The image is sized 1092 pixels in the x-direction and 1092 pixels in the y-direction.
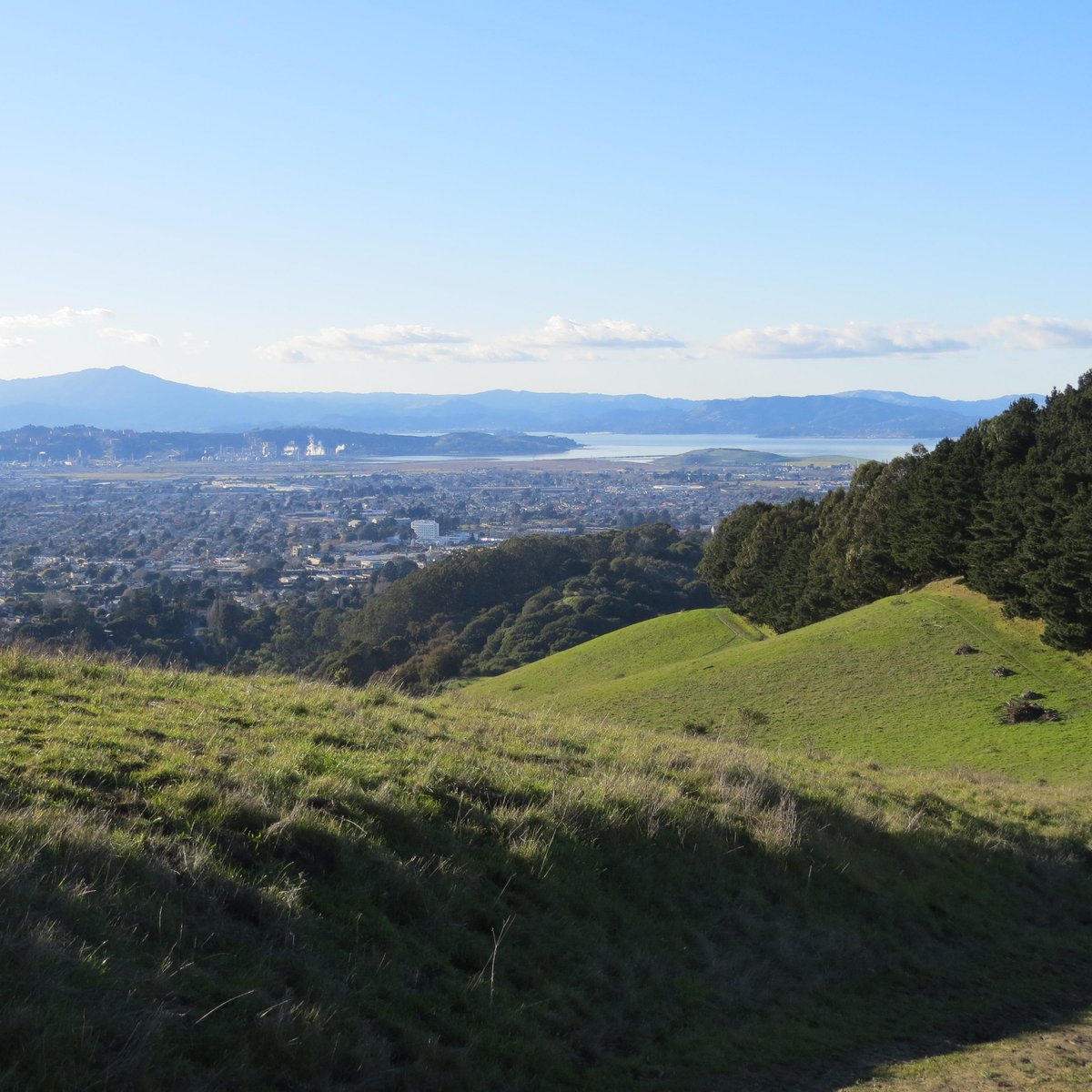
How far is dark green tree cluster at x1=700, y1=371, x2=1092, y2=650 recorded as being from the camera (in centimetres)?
3200

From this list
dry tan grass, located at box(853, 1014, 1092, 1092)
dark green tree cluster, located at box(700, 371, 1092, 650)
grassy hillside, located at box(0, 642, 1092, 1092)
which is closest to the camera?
grassy hillside, located at box(0, 642, 1092, 1092)

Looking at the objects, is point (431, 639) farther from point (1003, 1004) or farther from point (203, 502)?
point (203, 502)

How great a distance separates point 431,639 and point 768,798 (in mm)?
60985

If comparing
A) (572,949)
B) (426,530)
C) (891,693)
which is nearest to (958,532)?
(891,693)

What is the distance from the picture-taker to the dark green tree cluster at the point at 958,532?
32.0 meters

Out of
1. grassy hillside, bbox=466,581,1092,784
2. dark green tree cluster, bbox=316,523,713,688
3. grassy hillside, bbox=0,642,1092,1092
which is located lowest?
dark green tree cluster, bbox=316,523,713,688

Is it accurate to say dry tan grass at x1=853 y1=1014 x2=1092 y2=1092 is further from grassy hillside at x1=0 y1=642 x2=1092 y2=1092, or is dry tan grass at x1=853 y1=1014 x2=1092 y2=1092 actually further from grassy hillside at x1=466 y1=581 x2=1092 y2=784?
grassy hillside at x1=466 y1=581 x2=1092 y2=784

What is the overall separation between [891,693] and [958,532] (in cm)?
1286

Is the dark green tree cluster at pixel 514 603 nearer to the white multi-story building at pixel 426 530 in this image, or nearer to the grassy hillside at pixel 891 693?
the grassy hillside at pixel 891 693

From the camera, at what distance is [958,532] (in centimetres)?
4100

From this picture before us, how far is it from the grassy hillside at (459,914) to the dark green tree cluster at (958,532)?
2273cm

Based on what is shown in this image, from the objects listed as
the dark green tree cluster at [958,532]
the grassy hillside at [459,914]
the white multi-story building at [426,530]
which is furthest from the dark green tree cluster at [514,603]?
the grassy hillside at [459,914]

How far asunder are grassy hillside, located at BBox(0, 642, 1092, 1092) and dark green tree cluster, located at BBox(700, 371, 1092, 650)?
22.7 meters

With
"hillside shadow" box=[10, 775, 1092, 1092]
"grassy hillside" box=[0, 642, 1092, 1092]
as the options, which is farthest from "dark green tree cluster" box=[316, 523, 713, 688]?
"hillside shadow" box=[10, 775, 1092, 1092]
